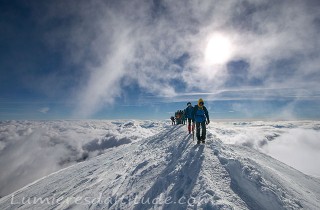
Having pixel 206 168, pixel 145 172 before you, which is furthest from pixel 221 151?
pixel 145 172

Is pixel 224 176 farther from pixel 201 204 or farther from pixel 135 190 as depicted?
pixel 135 190

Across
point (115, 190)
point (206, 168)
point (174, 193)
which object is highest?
point (206, 168)

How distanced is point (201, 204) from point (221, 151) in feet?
16.4

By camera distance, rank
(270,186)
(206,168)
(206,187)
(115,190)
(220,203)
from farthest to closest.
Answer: (115,190) → (206,168) → (270,186) → (206,187) → (220,203)

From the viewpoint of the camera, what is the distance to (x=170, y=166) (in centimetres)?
1178

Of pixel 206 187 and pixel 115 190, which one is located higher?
pixel 206 187

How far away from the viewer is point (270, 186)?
8.91m

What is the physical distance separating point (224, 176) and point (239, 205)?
72.1 inches

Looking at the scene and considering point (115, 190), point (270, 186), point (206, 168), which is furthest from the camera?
point (115, 190)

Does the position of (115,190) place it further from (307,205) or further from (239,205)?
(307,205)

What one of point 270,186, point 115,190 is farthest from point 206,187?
point 115,190

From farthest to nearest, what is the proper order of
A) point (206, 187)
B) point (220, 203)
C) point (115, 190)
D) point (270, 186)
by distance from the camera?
point (115, 190)
point (270, 186)
point (206, 187)
point (220, 203)

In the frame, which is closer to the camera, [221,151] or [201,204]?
[201,204]

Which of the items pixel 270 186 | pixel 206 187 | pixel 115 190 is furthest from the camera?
pixel 115 190
